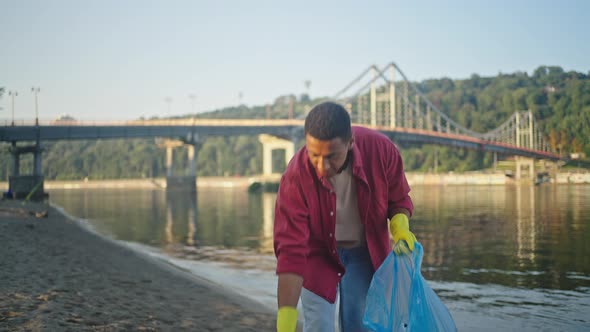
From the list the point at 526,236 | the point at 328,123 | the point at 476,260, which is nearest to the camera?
the point at 328,123

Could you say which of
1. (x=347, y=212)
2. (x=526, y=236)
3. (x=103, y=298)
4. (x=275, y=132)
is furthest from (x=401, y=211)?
(x=275, y=132)

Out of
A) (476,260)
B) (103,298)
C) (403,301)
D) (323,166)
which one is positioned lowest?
(476,260)

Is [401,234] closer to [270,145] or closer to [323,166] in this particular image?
[323,166]

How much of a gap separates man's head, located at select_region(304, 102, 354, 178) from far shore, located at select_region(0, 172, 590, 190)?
249 ft

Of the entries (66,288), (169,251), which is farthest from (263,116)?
(66,288)

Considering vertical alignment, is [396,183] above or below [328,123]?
below

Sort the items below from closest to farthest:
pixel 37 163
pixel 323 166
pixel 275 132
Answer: pixel 323 166
pixel 37 163
pixel 275 132

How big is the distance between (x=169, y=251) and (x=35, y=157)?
38128 mm

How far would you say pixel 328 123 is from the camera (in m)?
2.87

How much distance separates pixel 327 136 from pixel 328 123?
0.06 m

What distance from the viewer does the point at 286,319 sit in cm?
296

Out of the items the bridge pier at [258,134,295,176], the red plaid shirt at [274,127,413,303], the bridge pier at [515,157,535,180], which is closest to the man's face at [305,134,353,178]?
the red plaid shirt at [274,127,413,303]

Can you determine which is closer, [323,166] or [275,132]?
[323,166]

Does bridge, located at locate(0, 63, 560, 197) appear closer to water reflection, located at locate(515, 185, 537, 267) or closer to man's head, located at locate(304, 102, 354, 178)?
water reflection, located at locate(515, 185, 537, 267)
